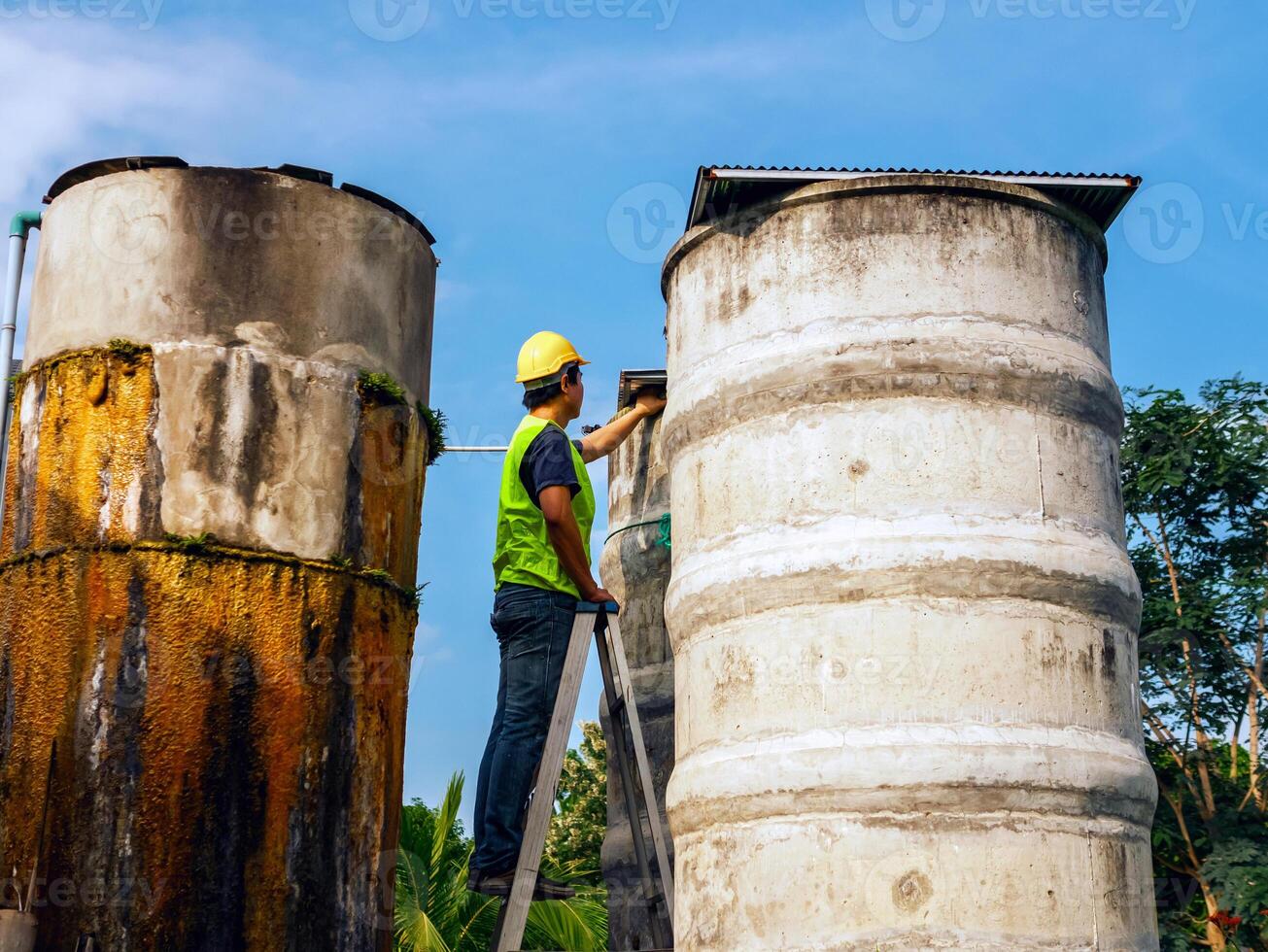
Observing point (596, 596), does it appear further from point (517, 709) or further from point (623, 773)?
point (623, 773)

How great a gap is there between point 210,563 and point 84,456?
711mm

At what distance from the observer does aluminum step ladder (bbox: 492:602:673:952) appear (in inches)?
220

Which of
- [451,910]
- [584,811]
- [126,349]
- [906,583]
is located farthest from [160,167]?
[584,811]

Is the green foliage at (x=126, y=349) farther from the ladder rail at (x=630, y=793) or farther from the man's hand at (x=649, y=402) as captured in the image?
the man's hand at (x=649, y=402)

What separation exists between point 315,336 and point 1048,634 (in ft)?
10.00

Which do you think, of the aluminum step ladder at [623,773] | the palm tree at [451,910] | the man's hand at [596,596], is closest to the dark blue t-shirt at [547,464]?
the man's hand at [596,596]

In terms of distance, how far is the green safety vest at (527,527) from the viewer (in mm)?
6051

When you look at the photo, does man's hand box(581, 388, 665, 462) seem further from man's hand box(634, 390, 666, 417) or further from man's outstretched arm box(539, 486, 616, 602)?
man's outstretched arm box(539, 486, 616, 602)

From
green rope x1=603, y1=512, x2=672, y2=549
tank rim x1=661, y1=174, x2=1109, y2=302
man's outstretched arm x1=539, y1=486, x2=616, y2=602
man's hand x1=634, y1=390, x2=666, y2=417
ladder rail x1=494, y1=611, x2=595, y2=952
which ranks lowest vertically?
ladder rail x1=494, y1=611, x2=595, y2=952

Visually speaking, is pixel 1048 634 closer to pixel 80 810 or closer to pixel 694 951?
pixel 694 951

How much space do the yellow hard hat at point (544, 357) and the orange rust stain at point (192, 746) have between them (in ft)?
3.90

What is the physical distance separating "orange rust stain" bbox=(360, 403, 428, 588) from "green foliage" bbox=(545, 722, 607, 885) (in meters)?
16.6

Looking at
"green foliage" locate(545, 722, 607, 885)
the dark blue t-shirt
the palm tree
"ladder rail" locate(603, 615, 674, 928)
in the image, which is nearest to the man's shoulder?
the dark blue t-shirt

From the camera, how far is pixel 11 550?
6.04 metres
